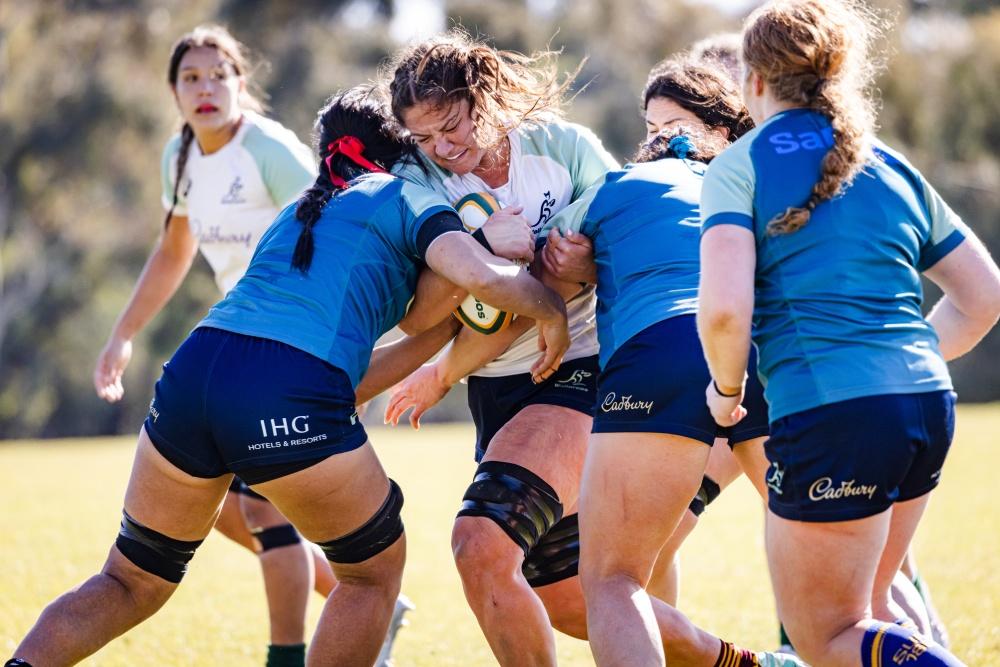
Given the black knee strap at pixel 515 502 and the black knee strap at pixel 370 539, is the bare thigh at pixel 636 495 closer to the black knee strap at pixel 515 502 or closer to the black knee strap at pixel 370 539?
the black knee strap at pixel 515 502

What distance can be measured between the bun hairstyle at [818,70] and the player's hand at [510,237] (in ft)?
3.21

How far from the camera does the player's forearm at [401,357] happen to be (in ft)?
13.4

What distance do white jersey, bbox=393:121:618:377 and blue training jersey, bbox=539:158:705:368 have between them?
424 millimetres

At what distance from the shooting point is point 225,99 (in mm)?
5441

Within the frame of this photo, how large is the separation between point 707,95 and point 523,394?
120cm

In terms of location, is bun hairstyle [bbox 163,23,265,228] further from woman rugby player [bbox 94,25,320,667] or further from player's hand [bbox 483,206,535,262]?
player's hand [bbox 483,206,535,262]

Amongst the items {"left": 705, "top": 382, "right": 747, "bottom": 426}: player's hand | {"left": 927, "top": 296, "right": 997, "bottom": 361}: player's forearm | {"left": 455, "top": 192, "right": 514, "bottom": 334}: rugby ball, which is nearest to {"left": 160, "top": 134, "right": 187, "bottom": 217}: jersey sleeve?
{"left": 455, "top": 192, "right": 514, "bottom": 334}: rugby ball

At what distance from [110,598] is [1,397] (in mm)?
31147

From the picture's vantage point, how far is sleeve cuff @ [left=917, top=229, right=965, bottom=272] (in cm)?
317

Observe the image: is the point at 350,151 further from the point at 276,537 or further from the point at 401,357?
the point at 276,537

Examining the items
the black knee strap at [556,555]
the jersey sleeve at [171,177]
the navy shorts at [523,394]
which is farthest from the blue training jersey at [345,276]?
the jersey sleeve at [171,177]

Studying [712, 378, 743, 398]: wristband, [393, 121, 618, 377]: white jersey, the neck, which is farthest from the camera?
the neck

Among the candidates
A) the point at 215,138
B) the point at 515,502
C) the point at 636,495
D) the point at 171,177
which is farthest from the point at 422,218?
the point at 171,177

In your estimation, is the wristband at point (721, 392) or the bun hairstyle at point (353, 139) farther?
the bun hairstyle at point (353, 139)
